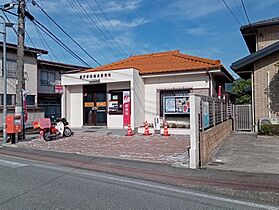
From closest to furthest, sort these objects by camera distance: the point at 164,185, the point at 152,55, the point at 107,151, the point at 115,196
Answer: the point at 115,196 < the point at 164,185 < the point at 107,151 < the point at 152,55

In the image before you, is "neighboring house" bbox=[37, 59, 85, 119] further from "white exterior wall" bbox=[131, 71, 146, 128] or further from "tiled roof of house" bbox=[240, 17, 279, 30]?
"tiled roof of house" bbox=[240, 17, 279, 30]

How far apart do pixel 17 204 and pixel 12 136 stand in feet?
34.1

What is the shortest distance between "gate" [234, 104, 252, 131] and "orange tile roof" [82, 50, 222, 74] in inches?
122

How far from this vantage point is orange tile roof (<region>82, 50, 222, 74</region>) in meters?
18.2

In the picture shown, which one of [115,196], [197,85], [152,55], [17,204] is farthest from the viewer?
[152,55]

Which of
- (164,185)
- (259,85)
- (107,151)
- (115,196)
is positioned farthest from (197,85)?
(115,196)

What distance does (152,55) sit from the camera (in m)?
23.8

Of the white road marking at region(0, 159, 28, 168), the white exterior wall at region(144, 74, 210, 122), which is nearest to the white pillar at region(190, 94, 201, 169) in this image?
the white road marking at region(0, 159, 28, 168)

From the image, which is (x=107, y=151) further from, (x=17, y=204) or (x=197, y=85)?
(x=197, y=85)

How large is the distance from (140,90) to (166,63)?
302 cm

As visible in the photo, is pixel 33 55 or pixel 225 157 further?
pixel 33 55

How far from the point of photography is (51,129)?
1574 centimetres

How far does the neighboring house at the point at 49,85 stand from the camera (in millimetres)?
27297

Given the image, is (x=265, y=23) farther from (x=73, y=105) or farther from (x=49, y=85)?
(x=49, y=85)
